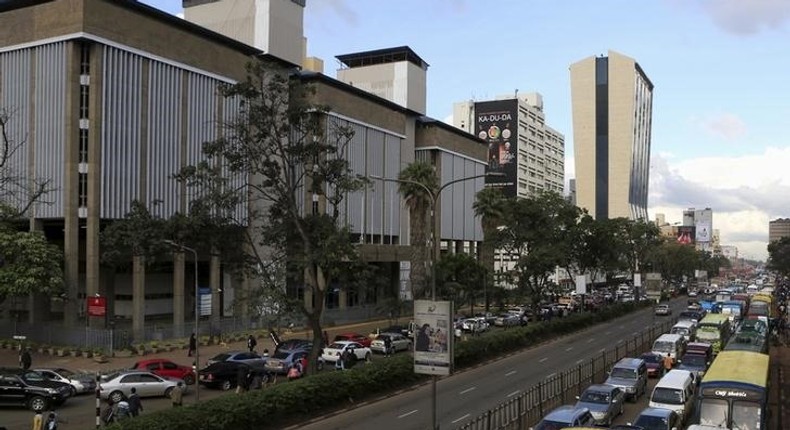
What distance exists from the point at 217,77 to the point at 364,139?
73.3ft

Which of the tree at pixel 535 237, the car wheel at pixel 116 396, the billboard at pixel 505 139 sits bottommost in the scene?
the car wheel at pixel 116 396

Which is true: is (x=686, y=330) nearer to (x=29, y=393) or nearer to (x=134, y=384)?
(x=134, y=384)

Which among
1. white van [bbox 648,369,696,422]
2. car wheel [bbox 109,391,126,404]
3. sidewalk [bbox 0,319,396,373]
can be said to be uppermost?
white van [bbox 648,369,696,422]

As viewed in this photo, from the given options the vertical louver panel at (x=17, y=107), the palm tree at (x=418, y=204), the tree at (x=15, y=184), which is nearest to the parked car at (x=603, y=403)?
the palm tree at (x=418, y=204)

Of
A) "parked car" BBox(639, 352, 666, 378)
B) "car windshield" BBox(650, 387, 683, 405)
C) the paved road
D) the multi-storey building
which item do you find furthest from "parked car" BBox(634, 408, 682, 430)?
the multi-storey building

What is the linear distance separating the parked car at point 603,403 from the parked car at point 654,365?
11.2m

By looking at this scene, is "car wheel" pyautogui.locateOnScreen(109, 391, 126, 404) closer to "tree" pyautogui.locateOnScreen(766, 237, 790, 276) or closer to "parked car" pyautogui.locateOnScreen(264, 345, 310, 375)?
"parked car" pyautogui.locateOnScreen(264, 345, 310, 375)

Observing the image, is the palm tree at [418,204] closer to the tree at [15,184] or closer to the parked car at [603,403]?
the tree at [15,184]

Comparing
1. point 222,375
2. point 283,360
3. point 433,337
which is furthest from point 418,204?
point 433,337

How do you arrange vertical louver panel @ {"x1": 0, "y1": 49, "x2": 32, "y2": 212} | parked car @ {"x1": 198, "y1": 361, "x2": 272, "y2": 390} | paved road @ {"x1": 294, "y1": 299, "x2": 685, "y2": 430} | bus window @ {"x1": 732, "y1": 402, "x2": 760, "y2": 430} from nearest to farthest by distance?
bus window @ {"x1": 732, "y1": 402, "x2": 760, "y2": 430} < paved road @ {"x1": 294, "y1": 299, "x2": 685, "y2": 430} < parked car @ {"x1": 198, "y1": 361, "x2": 272, "y2": 390} < vertical louver panel @ {"x1": 0, "y1": 49, "x2": 32, "y2": 212}

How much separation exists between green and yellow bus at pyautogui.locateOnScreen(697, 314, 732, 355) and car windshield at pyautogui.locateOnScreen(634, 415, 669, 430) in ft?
75.8

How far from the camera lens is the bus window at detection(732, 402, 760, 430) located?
21.8 m

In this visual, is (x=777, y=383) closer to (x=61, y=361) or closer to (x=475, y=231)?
(x=61, y=361)

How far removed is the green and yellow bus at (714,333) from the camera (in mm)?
44878
